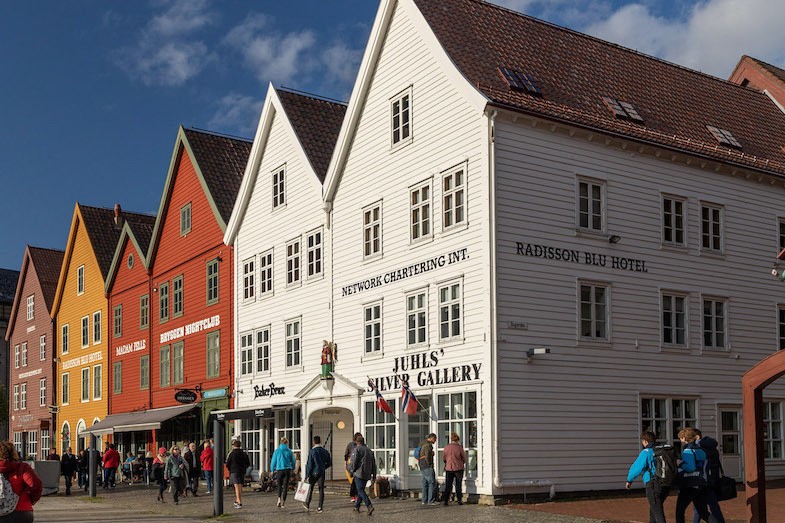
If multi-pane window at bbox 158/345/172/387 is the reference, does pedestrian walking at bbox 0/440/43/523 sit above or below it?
below

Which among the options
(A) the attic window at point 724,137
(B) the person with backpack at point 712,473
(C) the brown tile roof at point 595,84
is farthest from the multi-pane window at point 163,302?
(B) the person with backpack at point 712,473

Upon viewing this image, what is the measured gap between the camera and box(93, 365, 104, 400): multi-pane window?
169ft

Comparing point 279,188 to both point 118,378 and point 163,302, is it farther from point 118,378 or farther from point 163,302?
point 118,378

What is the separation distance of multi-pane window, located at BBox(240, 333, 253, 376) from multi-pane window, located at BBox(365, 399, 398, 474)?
8848mm

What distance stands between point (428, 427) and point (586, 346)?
14.5ft

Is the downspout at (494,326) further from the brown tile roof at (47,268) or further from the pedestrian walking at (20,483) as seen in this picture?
the brown tile roof at (47,268)

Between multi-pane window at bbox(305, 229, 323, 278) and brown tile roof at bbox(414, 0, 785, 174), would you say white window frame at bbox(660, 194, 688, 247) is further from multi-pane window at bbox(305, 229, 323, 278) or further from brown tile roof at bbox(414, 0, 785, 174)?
multi-pane window at bbox(305, 229, 323, 278)

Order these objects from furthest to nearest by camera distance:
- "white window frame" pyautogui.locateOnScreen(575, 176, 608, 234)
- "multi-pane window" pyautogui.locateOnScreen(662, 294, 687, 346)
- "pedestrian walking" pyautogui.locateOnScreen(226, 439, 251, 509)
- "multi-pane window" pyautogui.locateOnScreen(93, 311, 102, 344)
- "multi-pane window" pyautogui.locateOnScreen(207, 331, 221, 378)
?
"multi-pane window" pyautogui.locateOnScreen(93, 311, 102, 344), "multi-pane window" pyautogui.locateOnScreen(207, 331, 221, 378), "multi-pane window" pyautogui.locateOnScreen(662, 294, 687, 346), "pedestrian walking" pyautogui.locateOnScreen(226, 439, 251, 509), "white window frame" pyautogui.locateOnScreen(575, 176, 608, 234)

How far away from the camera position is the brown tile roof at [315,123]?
109ft

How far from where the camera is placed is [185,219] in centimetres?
4272

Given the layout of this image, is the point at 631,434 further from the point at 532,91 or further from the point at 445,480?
the point at 532,91

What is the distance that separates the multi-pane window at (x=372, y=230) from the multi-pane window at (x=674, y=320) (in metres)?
7.62

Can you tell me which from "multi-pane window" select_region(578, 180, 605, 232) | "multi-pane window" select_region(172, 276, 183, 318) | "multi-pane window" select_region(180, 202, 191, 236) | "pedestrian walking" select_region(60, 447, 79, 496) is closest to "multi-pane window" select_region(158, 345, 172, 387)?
"multi-pane window" select_region(172, 276, 183, 318)

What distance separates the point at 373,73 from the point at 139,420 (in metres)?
19.9
